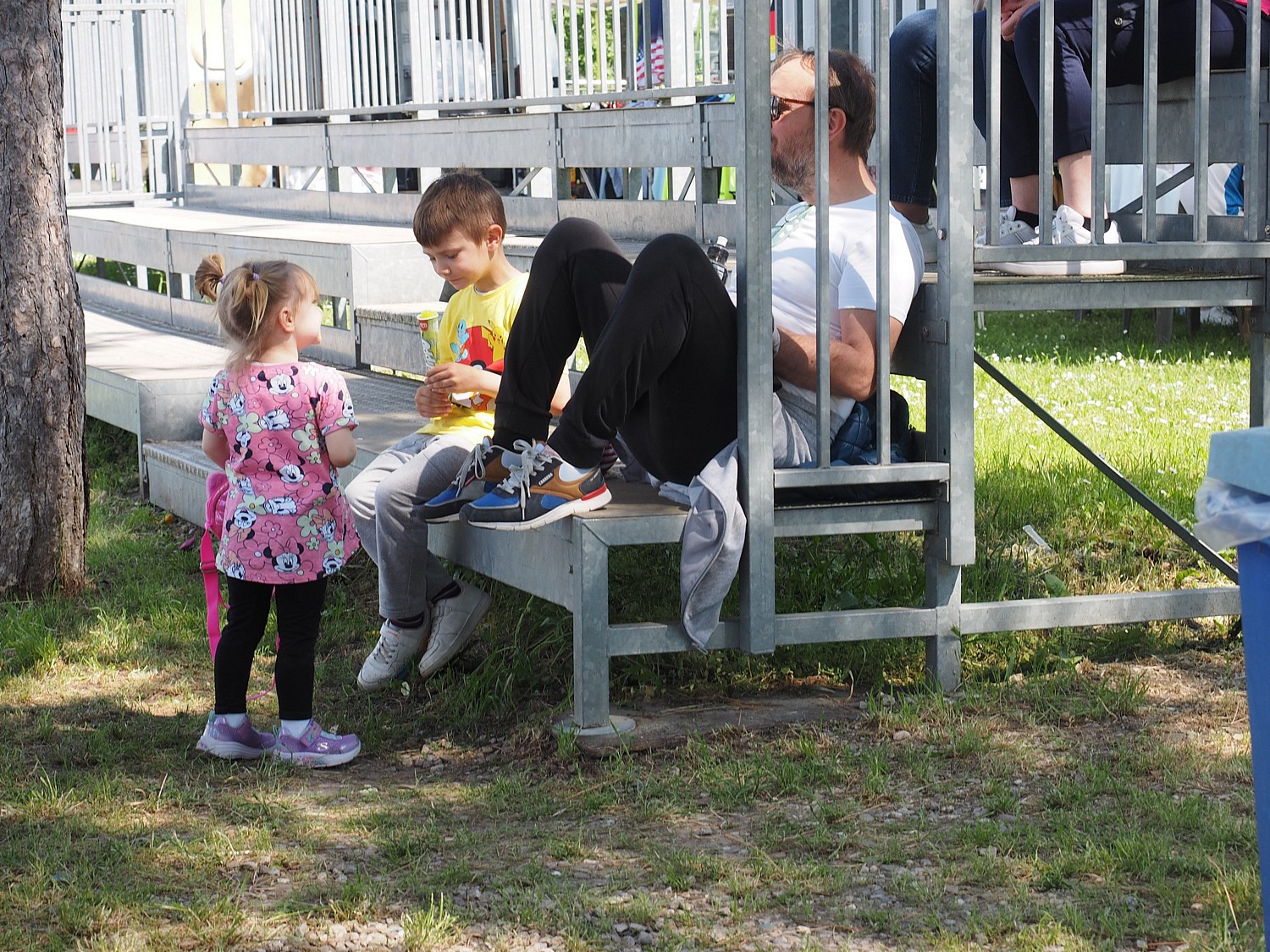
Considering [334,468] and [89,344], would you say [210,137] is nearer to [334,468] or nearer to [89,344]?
[89,344]

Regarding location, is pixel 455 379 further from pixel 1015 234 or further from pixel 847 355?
pixel 1015 234

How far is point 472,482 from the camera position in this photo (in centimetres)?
370

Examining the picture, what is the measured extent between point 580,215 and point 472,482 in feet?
11.3

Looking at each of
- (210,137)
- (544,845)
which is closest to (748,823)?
(544,845)

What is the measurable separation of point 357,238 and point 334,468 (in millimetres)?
3480

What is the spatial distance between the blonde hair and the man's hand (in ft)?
7.03

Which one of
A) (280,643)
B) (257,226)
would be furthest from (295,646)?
(257,226)

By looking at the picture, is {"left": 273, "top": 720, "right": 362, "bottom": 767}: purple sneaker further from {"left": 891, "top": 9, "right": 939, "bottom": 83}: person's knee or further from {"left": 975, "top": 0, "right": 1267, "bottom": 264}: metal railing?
{"left": 891, "top": 9, "right": 939, "bottom": 83}: person's knee

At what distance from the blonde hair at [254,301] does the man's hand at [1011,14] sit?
7.03 ft

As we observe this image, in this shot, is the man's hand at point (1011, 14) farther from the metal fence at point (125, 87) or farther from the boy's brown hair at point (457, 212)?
the metal fence at point (125, 87)

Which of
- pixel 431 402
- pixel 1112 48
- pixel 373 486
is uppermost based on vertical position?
pixel 1112 48

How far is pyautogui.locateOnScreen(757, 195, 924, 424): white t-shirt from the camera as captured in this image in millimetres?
3697

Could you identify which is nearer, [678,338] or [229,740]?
[678,338]

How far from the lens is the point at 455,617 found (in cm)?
415
